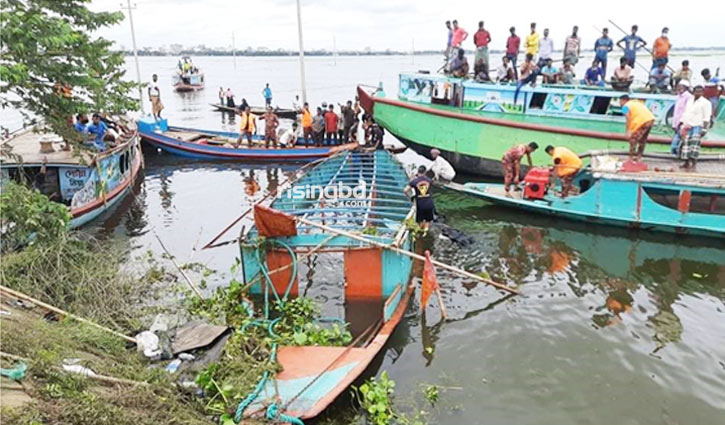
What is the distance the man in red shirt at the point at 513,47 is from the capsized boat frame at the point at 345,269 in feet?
27.3

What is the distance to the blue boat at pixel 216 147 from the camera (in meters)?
20.9

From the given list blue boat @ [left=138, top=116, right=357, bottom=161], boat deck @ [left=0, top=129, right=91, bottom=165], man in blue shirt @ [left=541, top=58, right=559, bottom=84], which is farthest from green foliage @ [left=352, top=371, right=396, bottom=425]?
man in blue shirt @ [left=541, top=58, right=559, bottom=84]

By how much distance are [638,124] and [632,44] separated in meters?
6.03

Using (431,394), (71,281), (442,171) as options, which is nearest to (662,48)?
(442,171)

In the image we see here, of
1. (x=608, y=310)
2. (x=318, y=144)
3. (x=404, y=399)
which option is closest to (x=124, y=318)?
(x=404, y=399)

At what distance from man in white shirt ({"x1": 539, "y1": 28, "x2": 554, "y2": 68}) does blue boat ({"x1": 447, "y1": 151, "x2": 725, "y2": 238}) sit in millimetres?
6228

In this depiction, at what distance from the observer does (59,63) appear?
8445mm

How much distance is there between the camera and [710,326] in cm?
834

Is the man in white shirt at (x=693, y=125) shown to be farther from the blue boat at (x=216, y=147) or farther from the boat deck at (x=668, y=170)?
the blue boat at (x=216, y=147)

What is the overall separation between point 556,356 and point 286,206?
6.10 meters

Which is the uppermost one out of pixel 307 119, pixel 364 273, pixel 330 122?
pixel 307 119

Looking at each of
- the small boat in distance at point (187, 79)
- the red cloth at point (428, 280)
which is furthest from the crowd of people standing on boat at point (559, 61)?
the small boat in distance at point (187, 79)

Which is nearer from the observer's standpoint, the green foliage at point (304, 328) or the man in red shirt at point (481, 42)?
the green foliage at point (304, 328)

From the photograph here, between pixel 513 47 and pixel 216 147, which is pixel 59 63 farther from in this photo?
pixel 513 47
